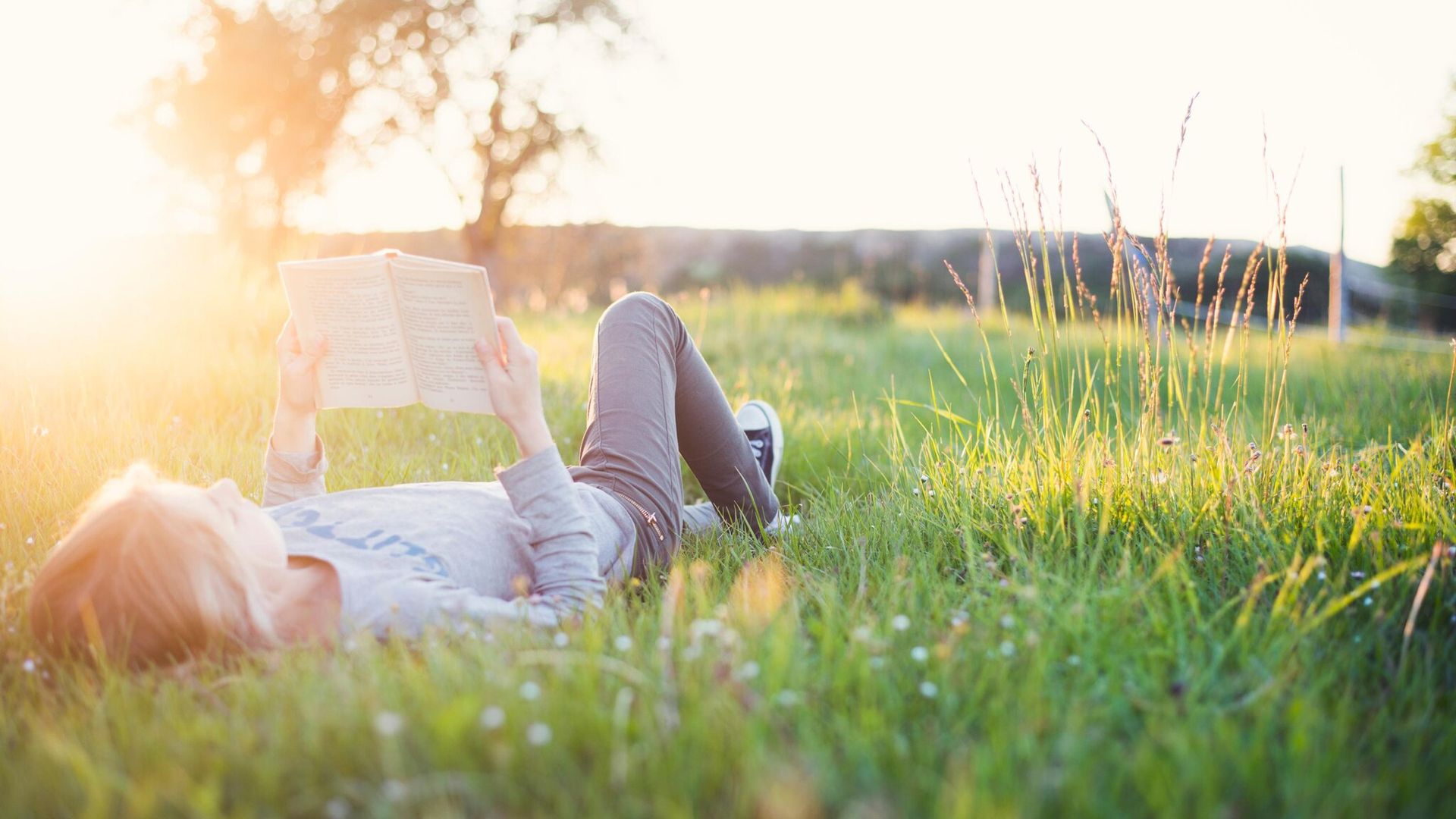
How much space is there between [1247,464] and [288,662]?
7.85 feet

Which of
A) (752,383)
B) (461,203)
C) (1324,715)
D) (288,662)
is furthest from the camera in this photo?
(461,203)

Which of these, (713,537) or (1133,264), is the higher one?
(1133,264)

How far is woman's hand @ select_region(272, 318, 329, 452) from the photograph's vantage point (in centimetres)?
211

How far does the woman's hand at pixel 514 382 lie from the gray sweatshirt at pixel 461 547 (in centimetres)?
6

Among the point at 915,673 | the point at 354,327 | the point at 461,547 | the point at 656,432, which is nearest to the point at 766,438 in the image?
the point at 656,432

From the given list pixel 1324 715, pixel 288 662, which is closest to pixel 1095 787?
pixel 1324 715

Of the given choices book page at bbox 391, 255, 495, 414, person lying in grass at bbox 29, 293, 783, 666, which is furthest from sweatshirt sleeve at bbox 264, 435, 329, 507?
book page at bbox 391, 255, 495, 414

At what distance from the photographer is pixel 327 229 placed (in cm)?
1346

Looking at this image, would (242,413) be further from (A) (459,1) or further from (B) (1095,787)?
(A) (459,1)

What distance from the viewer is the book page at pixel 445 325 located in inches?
74.3

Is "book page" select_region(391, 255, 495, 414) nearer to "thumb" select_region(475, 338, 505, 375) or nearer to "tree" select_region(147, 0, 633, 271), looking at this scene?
"thumb" select_region(475, 338, 505, 375)

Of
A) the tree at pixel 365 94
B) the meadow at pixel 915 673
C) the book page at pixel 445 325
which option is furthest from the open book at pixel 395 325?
the tree at pixel 365 94

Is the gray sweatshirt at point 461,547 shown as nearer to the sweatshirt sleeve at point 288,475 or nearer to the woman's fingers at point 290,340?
the sweatshirt sleeve at point 288,475

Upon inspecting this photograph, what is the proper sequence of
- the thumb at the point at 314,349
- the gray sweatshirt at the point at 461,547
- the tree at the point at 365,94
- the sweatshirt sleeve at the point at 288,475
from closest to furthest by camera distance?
the gray sweatshirt at the point at 461,547 → the thumb at the point at 314,349 → the sweatshirt sleeve at the point at 288,475 → the tree at the point at 365,94
